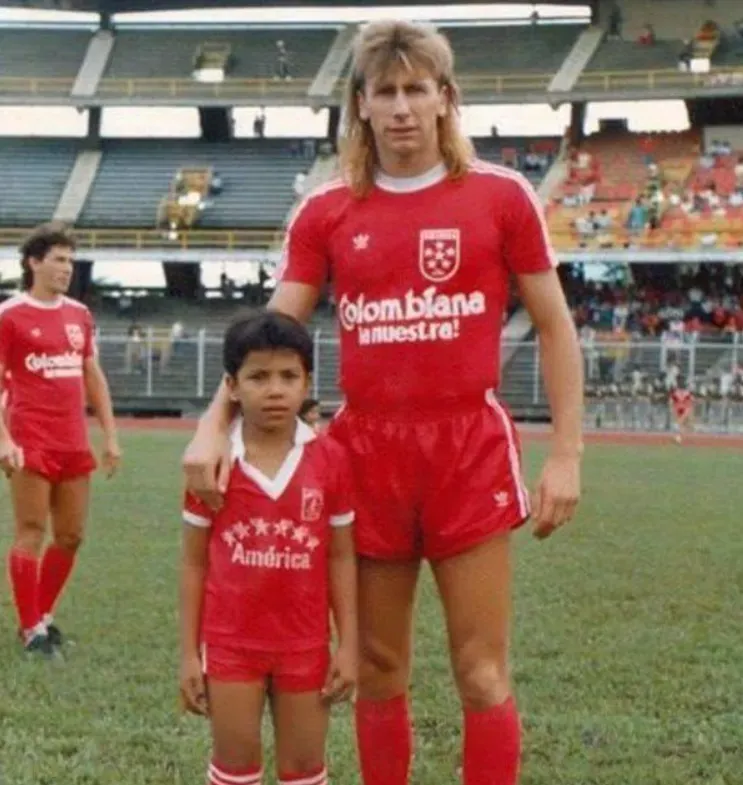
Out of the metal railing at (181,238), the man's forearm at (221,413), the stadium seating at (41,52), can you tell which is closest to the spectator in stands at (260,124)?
the metal railing at (181,238)

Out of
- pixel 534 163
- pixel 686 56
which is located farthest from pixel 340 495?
pixel 686 56

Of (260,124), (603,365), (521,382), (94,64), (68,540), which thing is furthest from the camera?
(94,64)

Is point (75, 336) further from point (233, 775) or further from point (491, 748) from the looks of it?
point (491, 748)

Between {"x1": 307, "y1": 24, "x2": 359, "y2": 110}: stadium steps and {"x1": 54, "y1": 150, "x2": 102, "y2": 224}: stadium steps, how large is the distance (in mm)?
6020

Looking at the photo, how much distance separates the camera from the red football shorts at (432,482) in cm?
435

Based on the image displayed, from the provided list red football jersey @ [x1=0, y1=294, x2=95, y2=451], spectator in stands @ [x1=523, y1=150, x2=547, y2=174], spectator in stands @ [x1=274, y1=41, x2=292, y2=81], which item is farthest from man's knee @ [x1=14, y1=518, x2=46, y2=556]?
spectator in stands @ [x1=274, y1=41, x2=292, y2=81]

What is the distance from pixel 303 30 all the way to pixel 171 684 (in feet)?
125

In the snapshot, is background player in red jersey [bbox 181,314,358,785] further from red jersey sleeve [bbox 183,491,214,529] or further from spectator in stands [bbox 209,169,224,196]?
spectator in stands [bbox 209,169,224,196]

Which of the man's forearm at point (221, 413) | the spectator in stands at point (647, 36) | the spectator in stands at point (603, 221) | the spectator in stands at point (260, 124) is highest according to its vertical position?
the spectator in stands at point (647, 36)

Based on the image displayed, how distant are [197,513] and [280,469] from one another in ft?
0.78

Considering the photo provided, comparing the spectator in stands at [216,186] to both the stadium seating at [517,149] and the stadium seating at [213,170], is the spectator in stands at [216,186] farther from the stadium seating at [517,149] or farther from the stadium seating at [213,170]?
the stadium seating at [517,149]

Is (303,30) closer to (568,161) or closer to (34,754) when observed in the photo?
(568,161)

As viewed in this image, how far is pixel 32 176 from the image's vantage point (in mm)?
42125

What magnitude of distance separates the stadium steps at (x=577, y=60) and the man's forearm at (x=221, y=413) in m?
35.9
